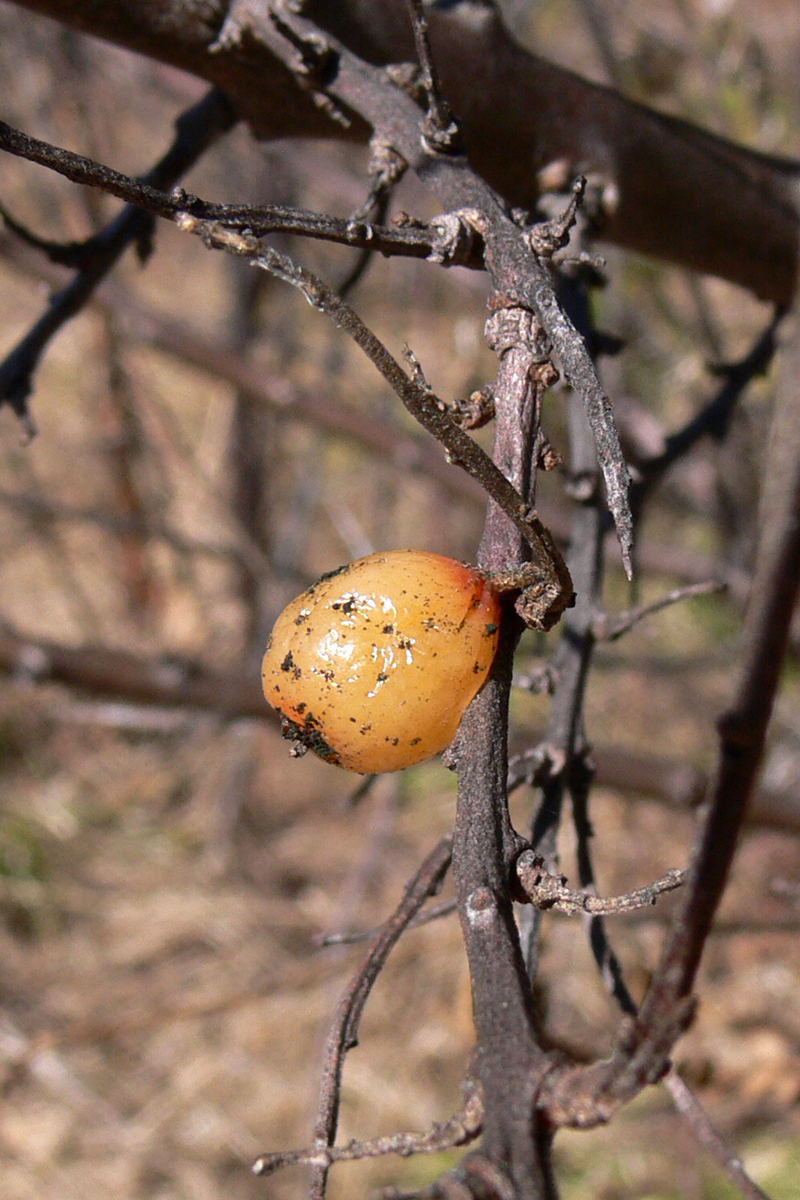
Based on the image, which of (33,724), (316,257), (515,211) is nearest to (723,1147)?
(515,211)

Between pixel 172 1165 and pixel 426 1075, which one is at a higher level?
pixel 426 1075

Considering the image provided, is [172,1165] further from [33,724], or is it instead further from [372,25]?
[372,25]

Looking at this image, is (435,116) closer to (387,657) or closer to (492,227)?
(492,227)

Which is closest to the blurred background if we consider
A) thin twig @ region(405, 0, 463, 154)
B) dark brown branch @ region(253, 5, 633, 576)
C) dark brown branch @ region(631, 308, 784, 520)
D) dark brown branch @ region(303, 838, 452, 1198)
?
dark brown branch @ region(631, 308, 784, 520)

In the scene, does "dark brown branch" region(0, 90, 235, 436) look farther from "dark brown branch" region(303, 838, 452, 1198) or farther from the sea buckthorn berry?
"dark brown branch" region(303, 838, 452, 1198)

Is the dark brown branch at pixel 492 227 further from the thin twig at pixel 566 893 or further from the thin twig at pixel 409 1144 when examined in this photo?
the thin twig at pixel 409 1144

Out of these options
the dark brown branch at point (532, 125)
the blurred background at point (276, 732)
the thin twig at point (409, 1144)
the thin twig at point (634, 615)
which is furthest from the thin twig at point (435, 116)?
the blurred background at point (276, 732)

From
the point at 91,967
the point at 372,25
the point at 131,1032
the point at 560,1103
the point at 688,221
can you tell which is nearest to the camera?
the point at 560,1103
